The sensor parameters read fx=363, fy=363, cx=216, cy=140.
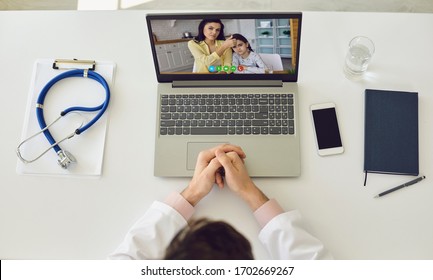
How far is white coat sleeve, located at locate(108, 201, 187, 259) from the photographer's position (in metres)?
0.78

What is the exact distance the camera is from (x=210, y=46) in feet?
2.76

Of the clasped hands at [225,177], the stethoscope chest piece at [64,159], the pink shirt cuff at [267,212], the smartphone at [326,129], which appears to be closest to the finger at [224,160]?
the clasped hands at [225,177]

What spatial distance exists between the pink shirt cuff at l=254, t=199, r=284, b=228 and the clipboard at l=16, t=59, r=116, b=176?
0.39 m

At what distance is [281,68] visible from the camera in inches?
34.4

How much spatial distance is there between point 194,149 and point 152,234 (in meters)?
0.22

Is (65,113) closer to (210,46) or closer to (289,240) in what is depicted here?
(210,46)

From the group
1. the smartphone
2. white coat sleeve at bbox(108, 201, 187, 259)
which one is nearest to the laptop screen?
the smartphone

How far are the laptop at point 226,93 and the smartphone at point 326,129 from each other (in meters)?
0.05

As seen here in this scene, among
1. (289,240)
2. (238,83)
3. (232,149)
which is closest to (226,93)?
(238,83)

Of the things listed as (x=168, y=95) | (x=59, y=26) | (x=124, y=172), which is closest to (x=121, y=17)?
(x=59, y=26)

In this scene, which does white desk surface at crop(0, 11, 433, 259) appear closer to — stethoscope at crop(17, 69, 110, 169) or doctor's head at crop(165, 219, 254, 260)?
stethoscope at crop(17, 69, 110, 169)

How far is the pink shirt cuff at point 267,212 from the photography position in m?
0.80

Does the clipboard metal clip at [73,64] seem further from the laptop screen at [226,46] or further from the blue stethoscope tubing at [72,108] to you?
the laptop screen at [226,46]
